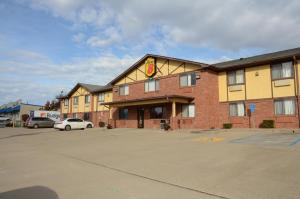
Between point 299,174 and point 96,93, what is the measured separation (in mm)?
36366

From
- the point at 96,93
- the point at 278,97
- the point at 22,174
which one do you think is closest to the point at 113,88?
the point at 96,93

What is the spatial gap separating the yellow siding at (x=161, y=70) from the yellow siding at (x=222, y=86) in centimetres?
255

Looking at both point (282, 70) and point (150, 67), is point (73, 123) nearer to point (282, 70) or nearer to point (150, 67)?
point (150, 67)

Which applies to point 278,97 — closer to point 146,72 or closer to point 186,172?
point 146,72

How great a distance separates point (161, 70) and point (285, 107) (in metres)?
12.9

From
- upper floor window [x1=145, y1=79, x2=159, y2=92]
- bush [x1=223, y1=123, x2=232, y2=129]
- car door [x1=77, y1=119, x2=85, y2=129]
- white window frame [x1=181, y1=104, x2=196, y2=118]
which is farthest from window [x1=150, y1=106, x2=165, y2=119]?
car door [x1=77, y1=119, x2=85, y2=129]

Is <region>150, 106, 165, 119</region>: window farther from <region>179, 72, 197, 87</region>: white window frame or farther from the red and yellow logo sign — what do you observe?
the red and yellow logo sign

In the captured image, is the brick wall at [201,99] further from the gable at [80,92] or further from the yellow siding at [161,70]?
the gable at [80,92]

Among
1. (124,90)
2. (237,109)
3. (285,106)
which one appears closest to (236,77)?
(237,109)

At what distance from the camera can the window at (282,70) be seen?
21.4 m

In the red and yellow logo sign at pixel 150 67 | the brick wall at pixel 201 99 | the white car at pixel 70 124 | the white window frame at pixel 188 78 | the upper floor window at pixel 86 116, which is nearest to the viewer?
the brick wall at pixel 201 99

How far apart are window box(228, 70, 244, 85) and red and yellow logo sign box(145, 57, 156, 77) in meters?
8.44

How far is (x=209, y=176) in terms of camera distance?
23.4 ft

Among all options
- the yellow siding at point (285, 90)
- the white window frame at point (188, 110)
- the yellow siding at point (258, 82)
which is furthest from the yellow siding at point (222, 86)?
the yellow siding at point (285, 90)
